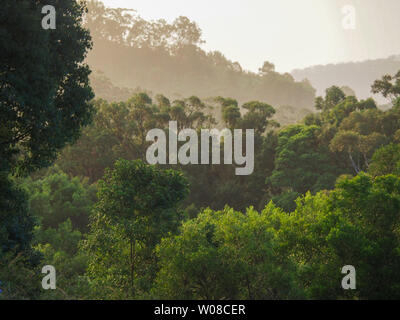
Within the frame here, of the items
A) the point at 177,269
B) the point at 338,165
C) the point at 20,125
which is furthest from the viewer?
the point at 338,165

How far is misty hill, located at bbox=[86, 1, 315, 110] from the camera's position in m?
109

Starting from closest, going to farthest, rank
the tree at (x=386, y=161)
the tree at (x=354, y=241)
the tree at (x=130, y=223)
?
the tree at (x=354, y=241), the tree at (x=130, y=223), the tree at (x=386, y=161)

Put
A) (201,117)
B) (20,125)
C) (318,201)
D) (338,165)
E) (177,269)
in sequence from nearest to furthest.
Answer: (20,125), (177,269), (318,201), (338,165), (201,117)

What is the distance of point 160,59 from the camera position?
114m

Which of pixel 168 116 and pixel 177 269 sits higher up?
pixel 168 116

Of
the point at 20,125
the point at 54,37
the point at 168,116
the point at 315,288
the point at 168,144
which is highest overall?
the point at 168,116

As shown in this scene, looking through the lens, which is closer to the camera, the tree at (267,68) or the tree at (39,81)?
the tree at (39,81)

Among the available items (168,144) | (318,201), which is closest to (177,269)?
(318,201)

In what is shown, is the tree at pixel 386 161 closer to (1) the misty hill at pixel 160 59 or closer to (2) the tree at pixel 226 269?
(2) the tree at pixel 226 269

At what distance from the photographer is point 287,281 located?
14.6 m

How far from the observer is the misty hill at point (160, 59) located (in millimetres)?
108750

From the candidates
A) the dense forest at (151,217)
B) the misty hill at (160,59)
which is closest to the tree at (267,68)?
the misty hill at (160,59)

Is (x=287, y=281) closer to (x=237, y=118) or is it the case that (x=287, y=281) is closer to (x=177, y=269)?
(x=177, y=269)

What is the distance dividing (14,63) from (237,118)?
32153 mm
